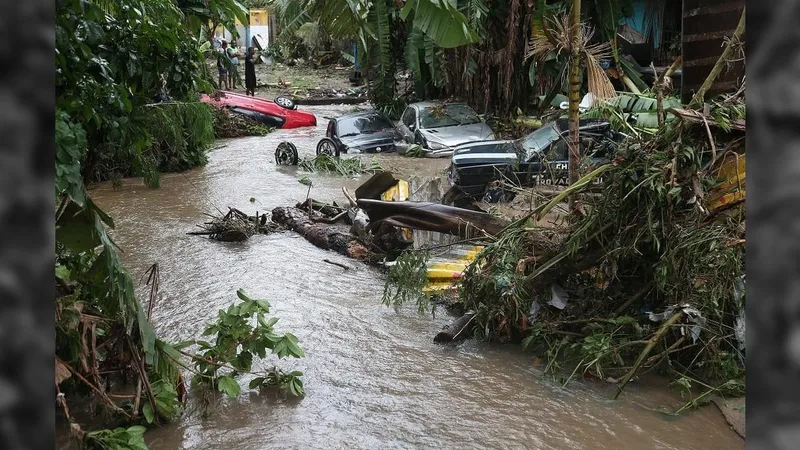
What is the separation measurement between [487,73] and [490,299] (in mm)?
15940

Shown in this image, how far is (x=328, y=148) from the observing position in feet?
66.5

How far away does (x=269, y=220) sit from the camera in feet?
46.9

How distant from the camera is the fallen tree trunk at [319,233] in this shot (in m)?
12.1

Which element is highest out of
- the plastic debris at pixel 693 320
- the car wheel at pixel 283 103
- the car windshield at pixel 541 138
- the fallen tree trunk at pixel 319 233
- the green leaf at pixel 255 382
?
the car wheel at pixel 283 103

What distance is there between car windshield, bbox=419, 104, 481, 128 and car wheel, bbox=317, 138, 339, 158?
2.88 meters

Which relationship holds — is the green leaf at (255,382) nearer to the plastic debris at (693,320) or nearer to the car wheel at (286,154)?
the plastic debris at (693,320)

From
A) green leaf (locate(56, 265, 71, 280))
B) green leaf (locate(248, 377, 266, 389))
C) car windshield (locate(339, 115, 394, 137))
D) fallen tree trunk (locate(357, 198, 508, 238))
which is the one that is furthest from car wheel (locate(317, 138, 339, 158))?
green leaf (locate(56, 265, 71, 280))

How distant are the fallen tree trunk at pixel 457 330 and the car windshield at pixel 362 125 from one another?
578 inches

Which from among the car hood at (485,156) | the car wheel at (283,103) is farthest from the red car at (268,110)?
the car hood at (485,156)

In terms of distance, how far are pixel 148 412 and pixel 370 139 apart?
55.3 feet

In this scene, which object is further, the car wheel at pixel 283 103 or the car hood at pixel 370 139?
the car wheel at pixel 283 103

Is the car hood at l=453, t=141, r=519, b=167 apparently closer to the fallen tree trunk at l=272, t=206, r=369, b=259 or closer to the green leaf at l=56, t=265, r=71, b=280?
the fallen tree trunk at l=272, t=206, r=369, b=259
